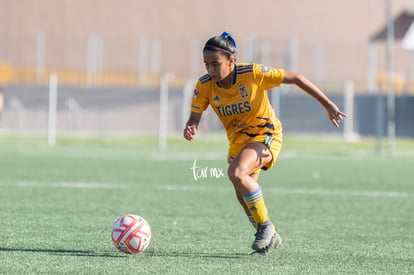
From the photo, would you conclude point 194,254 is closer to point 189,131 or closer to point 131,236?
point 131,236

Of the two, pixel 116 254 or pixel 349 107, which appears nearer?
pixel 116 254

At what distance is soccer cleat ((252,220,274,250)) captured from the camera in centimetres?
685

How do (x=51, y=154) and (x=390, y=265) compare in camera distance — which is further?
(x=51, y=154)

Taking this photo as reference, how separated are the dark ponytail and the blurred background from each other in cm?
2444

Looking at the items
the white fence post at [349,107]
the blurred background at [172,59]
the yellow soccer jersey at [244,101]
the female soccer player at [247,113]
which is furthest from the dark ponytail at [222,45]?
the white fence post at [349,107]

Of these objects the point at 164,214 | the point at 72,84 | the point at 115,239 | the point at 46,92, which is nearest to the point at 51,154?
the point at 164,214

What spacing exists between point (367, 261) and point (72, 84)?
34132 mm

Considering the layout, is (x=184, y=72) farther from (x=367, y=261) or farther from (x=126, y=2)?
(x=367, y=261)

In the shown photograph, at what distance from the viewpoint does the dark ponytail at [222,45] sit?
6.89 meters

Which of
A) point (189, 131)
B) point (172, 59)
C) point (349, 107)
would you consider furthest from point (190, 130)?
point (172, 59)

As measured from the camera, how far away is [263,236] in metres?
6.91

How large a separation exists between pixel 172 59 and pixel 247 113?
34.2 m

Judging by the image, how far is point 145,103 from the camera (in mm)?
38562

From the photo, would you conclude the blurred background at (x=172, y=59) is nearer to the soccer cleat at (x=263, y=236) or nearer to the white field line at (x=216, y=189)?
the white field line at (x=216, y=189)
